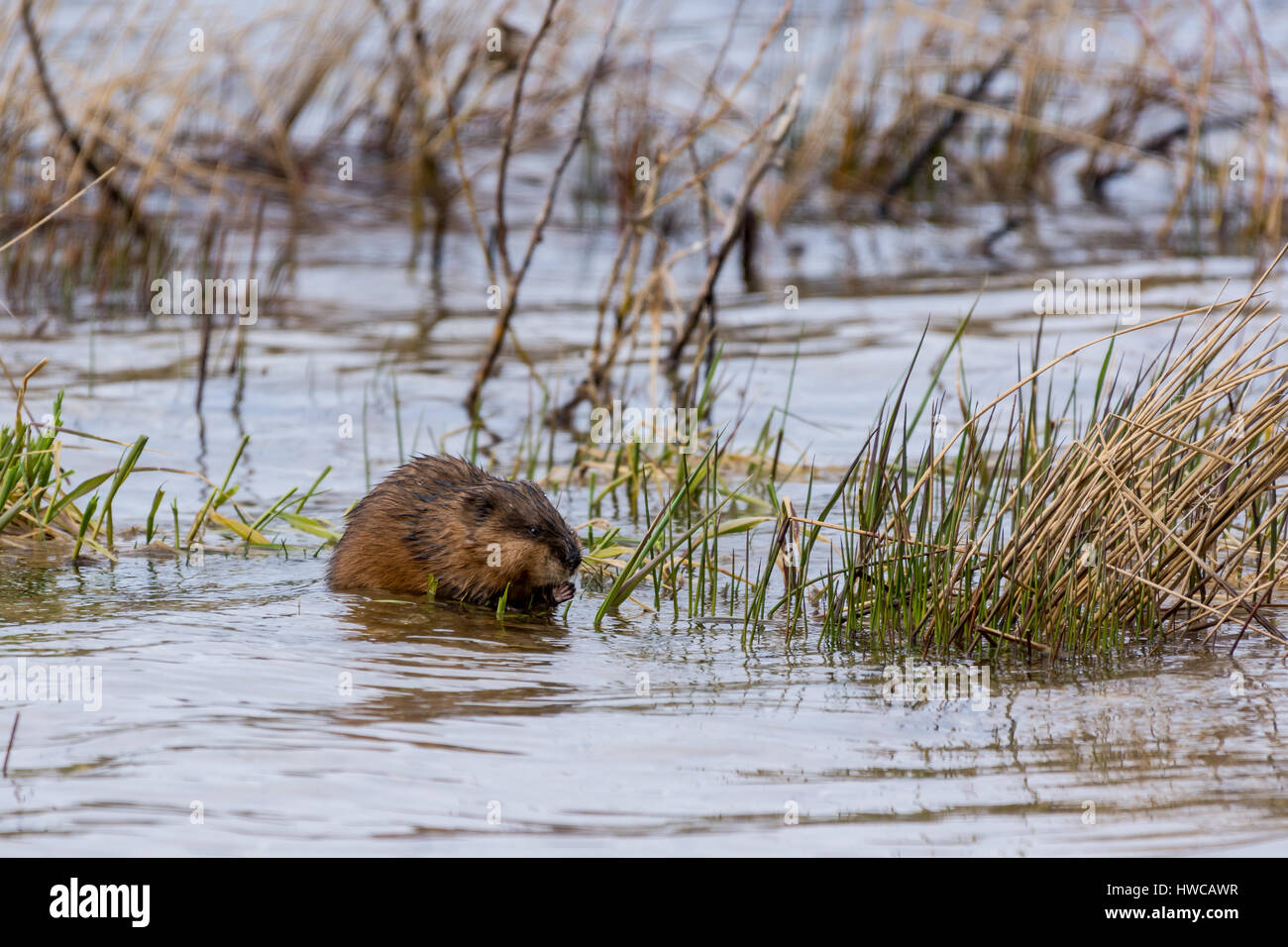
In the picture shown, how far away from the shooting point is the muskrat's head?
5414mm

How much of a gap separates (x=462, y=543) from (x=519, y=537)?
0.23 meters

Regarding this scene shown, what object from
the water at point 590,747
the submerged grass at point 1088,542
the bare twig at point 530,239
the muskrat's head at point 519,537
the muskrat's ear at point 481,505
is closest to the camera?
the water at point 590,747

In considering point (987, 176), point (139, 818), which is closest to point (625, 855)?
point (139, 818)

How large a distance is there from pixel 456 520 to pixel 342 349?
4757 millimetres

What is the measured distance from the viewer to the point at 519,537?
5473 mm

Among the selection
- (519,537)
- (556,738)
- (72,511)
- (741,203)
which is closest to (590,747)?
(556,738)

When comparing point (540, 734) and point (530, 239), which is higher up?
point (530, 239)

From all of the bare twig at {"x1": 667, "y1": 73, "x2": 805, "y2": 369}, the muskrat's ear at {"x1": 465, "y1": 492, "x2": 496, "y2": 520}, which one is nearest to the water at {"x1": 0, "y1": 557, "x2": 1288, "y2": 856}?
the muskrat's ear at {"x1": 465, "y1": 492, "x2": 496, "y2": 520}

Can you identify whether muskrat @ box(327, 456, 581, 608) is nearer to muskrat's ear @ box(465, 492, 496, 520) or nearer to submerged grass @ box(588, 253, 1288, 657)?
muskrat's ear @ box(465, 492, 496, 520)

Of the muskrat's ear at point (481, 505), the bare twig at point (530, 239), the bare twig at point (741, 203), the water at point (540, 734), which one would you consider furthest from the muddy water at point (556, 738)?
the bare twig at point (741, 203)

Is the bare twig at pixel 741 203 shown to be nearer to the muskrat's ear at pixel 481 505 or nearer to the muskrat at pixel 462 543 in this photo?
the muskrat at pixel 462 543

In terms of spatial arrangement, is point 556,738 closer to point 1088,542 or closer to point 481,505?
point 481,505

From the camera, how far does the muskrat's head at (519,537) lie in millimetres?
5414

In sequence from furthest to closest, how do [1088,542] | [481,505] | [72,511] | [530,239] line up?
[530,239] → [72,511] → [481,505] → [1088,542]
